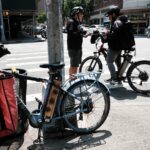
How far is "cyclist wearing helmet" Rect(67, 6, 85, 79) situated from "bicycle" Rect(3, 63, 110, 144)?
7.29 ft

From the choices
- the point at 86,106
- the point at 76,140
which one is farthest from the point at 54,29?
the point at 76,140

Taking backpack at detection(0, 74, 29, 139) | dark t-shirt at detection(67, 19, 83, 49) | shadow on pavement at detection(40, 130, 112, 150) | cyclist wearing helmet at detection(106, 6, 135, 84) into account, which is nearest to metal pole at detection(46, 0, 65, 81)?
backpack at detection(0, 74, 29, 139)

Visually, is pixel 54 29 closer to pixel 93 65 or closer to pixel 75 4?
pixel 93 65

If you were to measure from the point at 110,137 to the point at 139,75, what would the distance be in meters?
2.86

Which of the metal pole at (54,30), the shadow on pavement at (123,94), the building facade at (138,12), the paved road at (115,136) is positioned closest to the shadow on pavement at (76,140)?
the paved road at (115,136)

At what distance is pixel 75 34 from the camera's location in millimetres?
7281

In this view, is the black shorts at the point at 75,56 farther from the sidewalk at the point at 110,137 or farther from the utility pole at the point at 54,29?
the utility pole at the point at 54,29

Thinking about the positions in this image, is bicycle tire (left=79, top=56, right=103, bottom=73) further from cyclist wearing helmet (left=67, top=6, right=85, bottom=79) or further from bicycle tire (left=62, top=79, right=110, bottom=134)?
bicycle tire (left=62, top=79, right=110, bottom=134)

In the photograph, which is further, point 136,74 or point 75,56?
point 75,56

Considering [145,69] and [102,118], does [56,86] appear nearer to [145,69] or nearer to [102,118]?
[102,118]

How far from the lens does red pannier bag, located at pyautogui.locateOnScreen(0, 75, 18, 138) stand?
4.15m

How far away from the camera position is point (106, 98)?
4.88 metres

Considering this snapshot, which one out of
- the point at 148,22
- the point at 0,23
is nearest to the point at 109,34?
the point at 0,23

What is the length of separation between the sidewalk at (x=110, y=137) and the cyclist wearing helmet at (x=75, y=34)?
2025 millimetres
